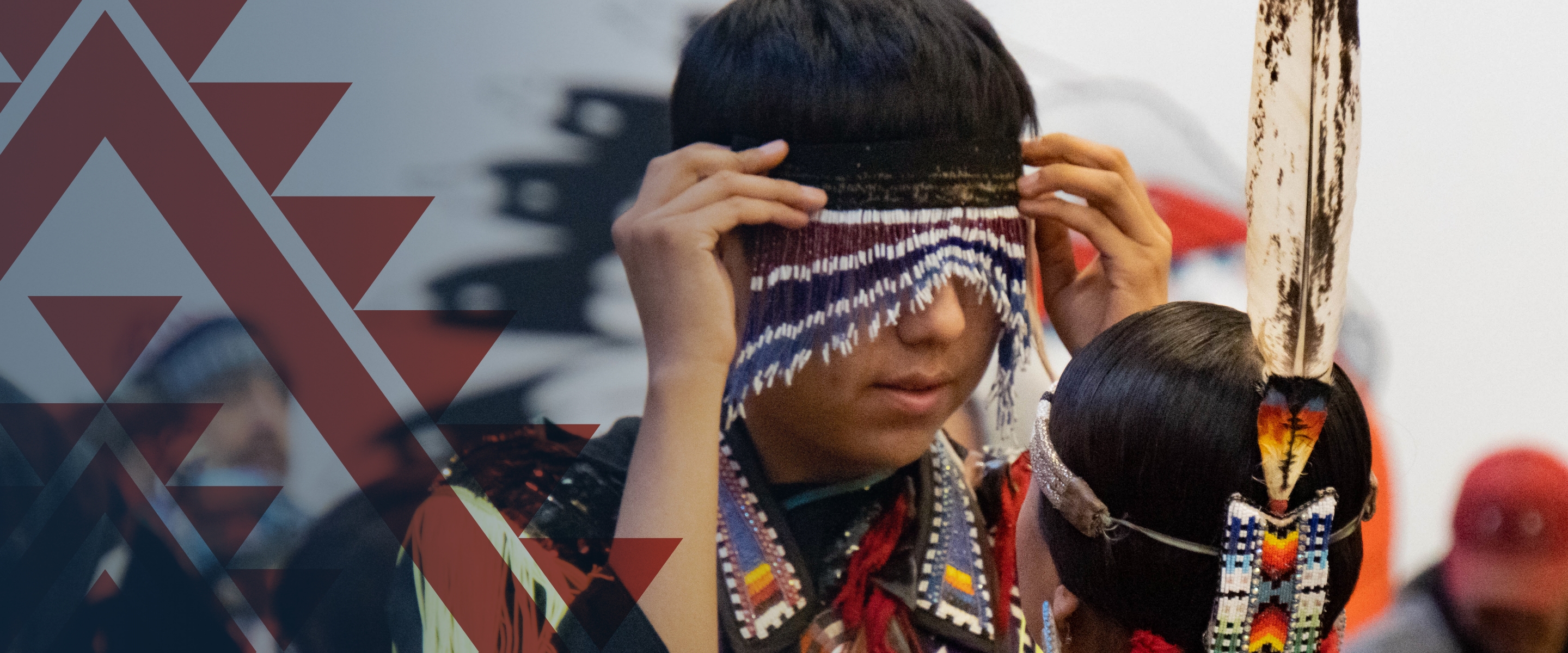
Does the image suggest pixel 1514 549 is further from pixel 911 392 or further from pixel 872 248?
pixel 872 248

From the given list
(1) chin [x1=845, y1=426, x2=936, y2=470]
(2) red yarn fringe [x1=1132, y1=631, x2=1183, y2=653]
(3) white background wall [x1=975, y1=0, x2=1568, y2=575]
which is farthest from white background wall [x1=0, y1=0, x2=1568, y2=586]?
(2) red yarn fringe [x1=1132, y1=631, x2=1183, y2=653]

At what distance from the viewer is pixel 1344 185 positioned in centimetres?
79

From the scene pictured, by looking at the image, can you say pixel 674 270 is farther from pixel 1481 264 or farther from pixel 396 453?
pixel 1481 264

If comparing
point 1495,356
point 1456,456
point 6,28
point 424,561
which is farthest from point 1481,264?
point 6,28

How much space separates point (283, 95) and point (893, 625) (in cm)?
89
